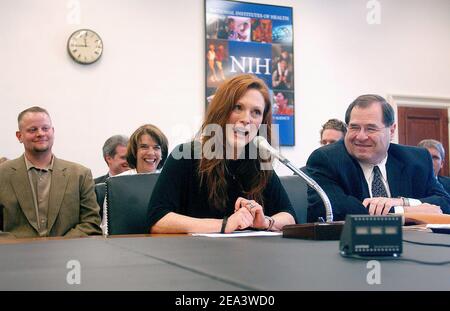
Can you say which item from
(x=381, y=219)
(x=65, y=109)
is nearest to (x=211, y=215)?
(x=381, y=219)

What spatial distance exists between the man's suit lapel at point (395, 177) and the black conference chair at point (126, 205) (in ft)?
3.61

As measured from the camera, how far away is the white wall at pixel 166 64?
4.79 m

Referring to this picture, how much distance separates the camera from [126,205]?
210 centimetres

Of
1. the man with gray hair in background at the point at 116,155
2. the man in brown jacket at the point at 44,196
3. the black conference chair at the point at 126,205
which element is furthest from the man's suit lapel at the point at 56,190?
the man with gray hair in background at the point at 116,155

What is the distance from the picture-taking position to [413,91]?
6.44m

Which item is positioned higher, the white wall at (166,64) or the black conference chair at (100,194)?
the white wall at (166,64)

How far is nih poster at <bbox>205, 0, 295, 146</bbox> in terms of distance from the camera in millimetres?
5414

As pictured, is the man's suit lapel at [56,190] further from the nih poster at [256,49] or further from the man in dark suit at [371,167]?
the nih poster at [256,49]

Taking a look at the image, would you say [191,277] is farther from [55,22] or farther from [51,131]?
[55,22]

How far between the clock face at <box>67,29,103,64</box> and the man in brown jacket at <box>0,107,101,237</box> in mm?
1922

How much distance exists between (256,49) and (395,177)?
3.38 meters

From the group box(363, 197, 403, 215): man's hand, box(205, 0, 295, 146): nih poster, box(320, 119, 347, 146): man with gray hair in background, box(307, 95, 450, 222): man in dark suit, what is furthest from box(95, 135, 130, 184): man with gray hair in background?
box(363, 197, 403, 215): man's hand

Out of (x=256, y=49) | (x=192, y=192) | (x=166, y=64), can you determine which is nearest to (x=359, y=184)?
(x=192, y=192)

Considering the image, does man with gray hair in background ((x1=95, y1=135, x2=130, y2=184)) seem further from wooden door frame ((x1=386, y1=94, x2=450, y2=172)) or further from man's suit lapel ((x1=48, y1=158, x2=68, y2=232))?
wooden door frame ((x1=386, y1=94, x2=450, y2=172))
